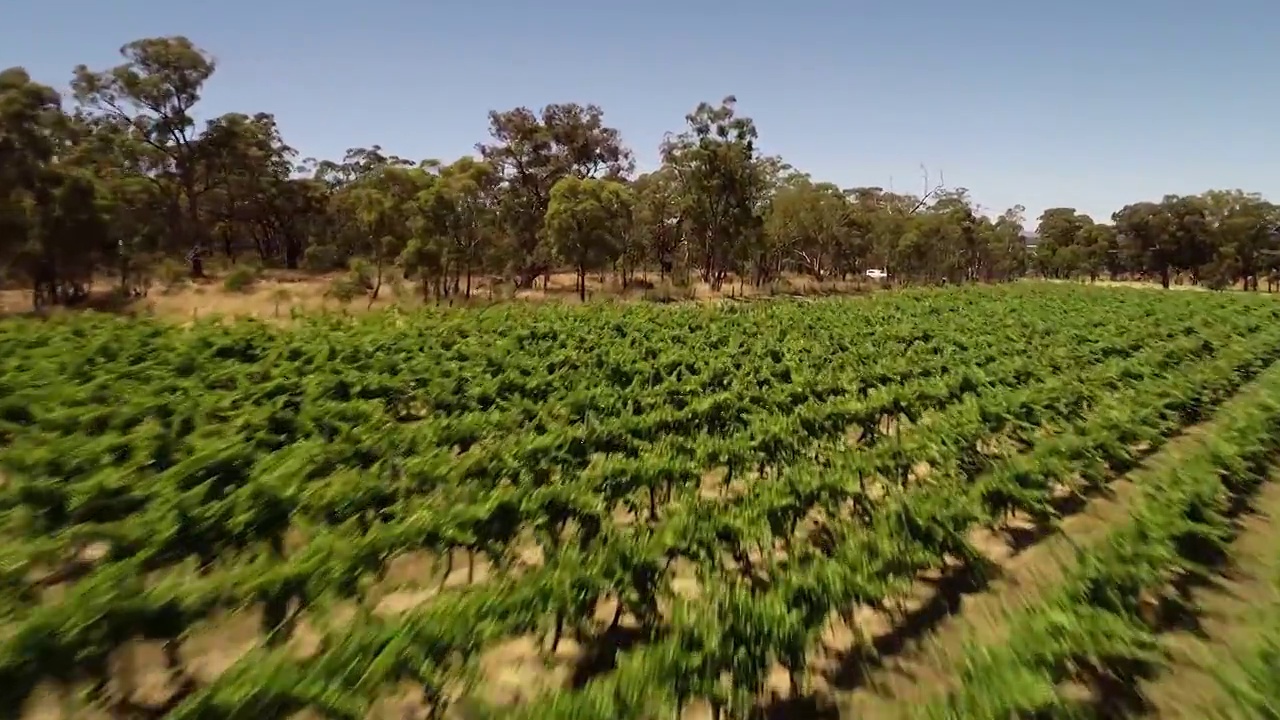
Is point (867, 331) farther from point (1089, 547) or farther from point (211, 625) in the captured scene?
point (211, 625)

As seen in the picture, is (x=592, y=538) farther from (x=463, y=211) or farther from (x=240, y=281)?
(x=240, y=281)

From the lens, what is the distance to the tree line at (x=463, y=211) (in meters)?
31.9

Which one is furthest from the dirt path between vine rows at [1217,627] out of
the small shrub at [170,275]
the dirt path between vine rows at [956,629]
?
the small shrub at [170,275]

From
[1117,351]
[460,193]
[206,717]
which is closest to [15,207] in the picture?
[460,193]

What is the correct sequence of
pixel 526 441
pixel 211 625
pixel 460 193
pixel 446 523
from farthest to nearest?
pixel 460 193, pixel 526 441, pixel 446 523, pixel 211 625

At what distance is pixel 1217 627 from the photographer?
25.1ft

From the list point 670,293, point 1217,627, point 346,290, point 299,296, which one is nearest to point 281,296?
point 299,296

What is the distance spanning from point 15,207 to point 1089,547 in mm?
39089

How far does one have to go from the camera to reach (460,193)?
40.7 metres

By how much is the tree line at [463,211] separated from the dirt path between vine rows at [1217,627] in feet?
118

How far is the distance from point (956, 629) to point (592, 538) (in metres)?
4.38

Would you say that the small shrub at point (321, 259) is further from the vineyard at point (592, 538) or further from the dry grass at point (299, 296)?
the vineyard at point (592, 538)

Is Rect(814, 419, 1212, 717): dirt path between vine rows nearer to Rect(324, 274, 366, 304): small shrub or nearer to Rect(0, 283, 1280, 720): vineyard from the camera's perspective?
Rect(0, 283, 1280, 720): vineyard

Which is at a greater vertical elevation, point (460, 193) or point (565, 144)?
point (565, 144)
